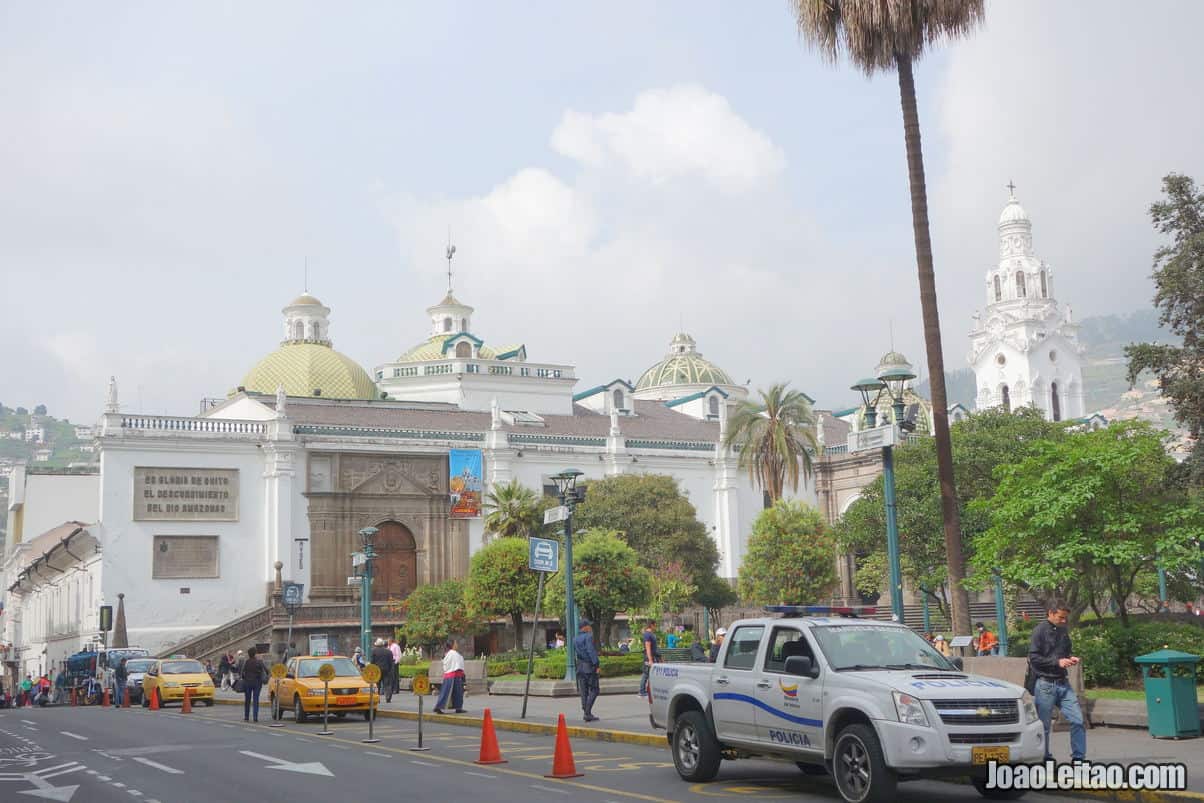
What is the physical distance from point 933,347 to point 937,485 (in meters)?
20.8

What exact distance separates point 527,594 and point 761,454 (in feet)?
57.2

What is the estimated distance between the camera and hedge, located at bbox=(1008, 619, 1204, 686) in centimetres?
2138

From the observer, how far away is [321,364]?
67812 mm

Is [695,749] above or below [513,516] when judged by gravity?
below

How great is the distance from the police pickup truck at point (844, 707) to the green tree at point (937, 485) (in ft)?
88.1

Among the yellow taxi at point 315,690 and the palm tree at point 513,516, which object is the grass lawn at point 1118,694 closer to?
the yellow taxi at point 315,690

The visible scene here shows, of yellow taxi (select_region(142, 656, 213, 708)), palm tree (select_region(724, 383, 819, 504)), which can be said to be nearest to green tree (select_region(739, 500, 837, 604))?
palm tree (select_region(724, 383, 819, 504))

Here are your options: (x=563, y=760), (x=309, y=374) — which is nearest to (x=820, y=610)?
(x=563, y=760)

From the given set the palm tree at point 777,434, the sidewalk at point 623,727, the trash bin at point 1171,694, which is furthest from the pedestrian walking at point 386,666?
the palm tree at point 777,434

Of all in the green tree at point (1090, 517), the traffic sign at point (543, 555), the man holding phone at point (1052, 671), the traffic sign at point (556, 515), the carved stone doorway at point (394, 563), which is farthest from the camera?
the carved stone doorway at point (394, 563)

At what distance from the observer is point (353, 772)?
638 inches

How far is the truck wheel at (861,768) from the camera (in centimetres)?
1159

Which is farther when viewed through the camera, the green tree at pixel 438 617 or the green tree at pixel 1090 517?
the green tree at pixel 438 617

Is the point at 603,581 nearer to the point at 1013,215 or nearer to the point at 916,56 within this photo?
the point at 916,56
